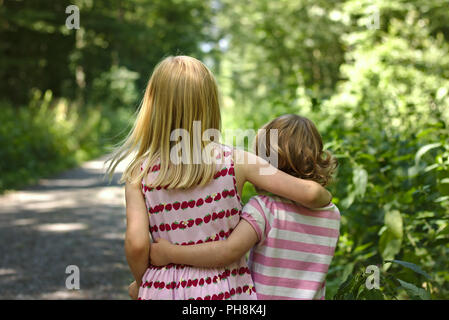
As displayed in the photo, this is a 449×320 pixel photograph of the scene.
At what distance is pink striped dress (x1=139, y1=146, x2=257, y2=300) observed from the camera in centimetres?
174

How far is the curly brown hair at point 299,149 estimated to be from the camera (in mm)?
1877

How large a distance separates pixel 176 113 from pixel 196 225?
386 mm

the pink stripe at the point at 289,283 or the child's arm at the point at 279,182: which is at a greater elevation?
the child's arm at the point at 279,182

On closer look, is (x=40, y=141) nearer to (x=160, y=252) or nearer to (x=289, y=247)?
(x=160, y=252)

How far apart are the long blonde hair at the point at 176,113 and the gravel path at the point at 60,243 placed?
8.00 ft

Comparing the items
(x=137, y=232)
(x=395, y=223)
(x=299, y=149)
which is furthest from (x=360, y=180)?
(x=137, y=232)

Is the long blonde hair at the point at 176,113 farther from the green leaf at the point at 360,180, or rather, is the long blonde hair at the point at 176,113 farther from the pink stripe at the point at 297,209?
the green leaf at the point at 360,180

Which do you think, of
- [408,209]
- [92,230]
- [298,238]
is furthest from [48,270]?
[298,238]

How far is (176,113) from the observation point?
5.82ft

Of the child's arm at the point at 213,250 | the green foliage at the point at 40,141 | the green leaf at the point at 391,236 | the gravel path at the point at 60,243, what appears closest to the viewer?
the child's arm at the point at 213,250

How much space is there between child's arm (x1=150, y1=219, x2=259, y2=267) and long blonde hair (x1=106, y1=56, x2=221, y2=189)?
0.66ft

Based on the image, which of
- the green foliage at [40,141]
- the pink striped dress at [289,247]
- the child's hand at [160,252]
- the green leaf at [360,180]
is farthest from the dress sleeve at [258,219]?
the green foliage at [40,141]

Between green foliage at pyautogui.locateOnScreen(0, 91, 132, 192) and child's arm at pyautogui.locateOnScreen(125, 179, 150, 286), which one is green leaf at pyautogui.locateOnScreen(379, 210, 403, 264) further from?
green foliage at pyautogui.locateOnScreen(0, 91, 132, 192)

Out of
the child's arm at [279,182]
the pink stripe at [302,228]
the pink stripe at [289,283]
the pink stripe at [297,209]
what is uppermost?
the child's arm at [279,182]
